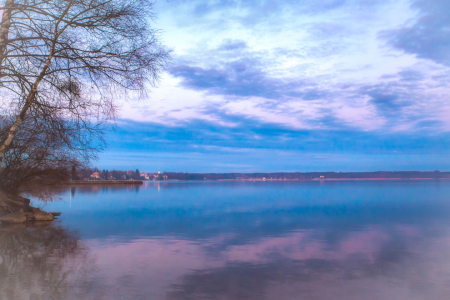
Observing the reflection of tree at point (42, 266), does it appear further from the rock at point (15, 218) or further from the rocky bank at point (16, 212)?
the rocky bank at point (16, 212)

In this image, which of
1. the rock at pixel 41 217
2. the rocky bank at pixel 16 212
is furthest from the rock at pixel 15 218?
the rock at pixel 41 217

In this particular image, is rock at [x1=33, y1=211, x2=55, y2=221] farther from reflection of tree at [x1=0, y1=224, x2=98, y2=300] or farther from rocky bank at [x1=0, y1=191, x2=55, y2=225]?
reflection of tree at [x1=0, y1=224, x2=98, y2=300]

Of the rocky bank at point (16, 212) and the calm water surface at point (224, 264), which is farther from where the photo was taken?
the rocky bank at point (16, 212)

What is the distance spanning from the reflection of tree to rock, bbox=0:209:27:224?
3.55 metres

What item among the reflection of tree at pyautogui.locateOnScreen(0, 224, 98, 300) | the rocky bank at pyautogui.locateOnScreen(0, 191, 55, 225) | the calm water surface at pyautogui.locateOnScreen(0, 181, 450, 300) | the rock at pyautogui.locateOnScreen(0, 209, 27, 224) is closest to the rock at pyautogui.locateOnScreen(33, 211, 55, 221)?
the rocky bank at pyautogui.locateOnScreen(0, 191, 55, 225)

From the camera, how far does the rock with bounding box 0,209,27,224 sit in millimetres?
19344

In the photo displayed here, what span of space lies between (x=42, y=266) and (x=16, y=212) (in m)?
12.2

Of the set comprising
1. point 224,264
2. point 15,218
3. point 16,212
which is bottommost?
point 224,264

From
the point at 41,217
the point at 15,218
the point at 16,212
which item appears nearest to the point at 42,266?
the point at 15,218

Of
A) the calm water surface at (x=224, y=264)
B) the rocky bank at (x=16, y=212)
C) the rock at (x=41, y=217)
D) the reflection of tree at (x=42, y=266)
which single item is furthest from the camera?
the rock at (x=41, y=217)

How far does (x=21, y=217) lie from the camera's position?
2008cm

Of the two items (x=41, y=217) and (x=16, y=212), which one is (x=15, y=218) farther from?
(x=41, y=217)

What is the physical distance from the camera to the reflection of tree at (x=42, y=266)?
25.2ft

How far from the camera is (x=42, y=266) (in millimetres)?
10039
